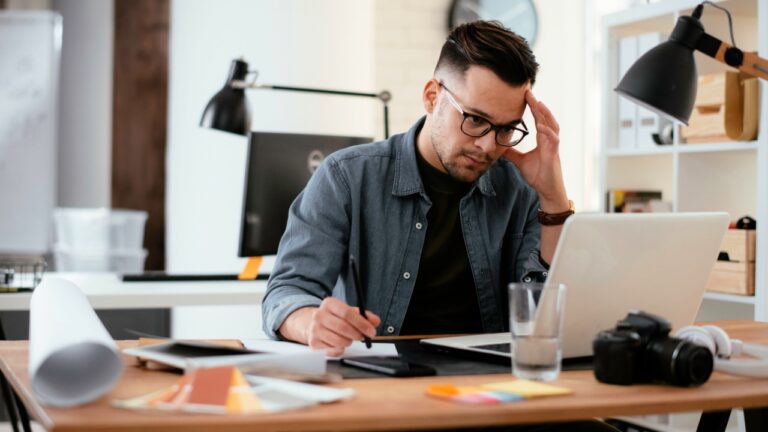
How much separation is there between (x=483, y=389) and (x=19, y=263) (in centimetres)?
202

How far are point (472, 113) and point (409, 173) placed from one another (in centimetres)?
24

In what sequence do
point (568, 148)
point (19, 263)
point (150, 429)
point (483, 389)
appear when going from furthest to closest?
1. point (568, 148)
2. point (19, 263)
3. point (483, 389)
4. point (150, 429)

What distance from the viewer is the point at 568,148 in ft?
17.8

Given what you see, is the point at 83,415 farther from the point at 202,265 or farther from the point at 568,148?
the point at 568,148

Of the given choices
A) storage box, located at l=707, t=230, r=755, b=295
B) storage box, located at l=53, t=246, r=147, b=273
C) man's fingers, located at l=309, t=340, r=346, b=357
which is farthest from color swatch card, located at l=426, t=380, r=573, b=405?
storage box, located at l=53, t=246, r=147, b=273

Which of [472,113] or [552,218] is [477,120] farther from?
[552,218]

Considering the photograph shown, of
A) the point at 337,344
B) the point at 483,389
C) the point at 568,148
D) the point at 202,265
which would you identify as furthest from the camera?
the point at 568,148

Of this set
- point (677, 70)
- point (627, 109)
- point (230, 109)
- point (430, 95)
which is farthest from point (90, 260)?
point (677, 70)

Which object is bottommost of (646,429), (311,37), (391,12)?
(646,429)

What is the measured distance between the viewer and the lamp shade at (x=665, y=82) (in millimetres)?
1665

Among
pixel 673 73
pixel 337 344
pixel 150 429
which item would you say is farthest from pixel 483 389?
pixel 673 73

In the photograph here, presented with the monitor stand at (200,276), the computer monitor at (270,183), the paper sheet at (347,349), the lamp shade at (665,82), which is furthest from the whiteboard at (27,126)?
the lamp shade at (665,82)

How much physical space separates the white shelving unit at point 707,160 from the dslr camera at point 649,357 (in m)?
1.52

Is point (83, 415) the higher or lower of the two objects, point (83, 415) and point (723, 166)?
the lower
